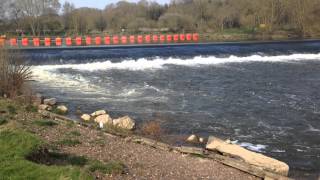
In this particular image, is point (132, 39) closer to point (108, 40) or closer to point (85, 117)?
point (108, 40)

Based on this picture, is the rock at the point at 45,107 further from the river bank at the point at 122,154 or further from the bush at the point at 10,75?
the river bank at the point at 122,154

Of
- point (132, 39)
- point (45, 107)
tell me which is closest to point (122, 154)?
point (45, 107)

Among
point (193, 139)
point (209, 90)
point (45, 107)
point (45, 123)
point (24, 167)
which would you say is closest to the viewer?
point (24, 167)

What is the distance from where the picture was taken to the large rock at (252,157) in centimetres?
1318

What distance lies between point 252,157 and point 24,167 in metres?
7.21

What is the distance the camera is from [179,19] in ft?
304

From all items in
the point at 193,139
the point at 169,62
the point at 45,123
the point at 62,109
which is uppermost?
the point at 169,62

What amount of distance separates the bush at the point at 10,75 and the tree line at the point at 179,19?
64.1 metres

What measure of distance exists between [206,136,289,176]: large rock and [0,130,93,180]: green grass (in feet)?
19.5

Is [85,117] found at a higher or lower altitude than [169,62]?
lower

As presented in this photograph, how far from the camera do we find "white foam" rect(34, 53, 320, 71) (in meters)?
40.2

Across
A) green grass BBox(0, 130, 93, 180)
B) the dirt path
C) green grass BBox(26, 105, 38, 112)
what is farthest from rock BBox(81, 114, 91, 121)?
green grass BBox(0, 130, 93, 180)

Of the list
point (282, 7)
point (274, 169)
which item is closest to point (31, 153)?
point (274, 169)

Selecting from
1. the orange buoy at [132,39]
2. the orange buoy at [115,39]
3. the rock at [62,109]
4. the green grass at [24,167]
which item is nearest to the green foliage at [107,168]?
the green grass at [24,167]
